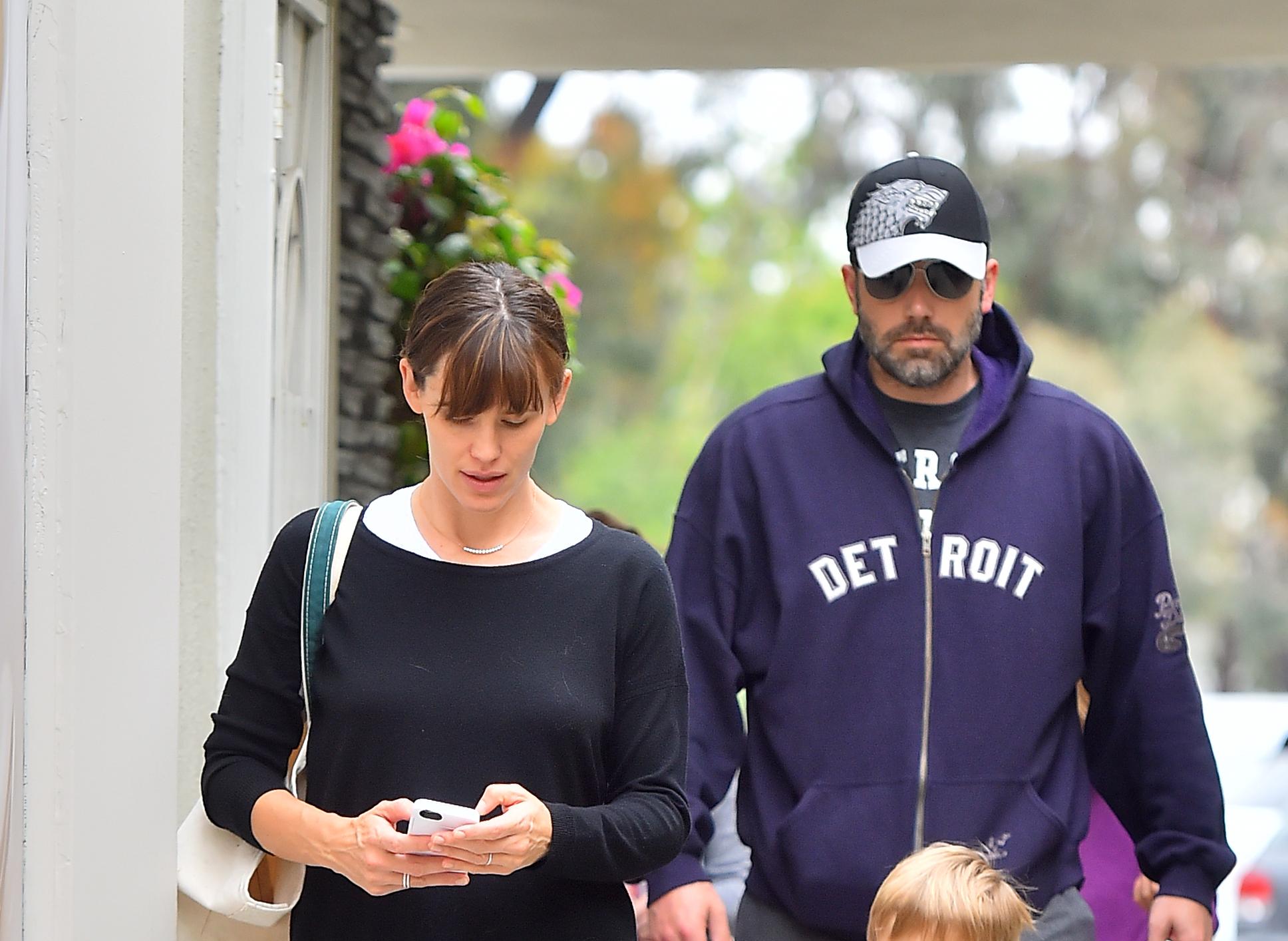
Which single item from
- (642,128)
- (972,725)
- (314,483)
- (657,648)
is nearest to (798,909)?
(972,725)

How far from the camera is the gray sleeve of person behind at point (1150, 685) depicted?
303 centimetres

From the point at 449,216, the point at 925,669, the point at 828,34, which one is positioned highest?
the point at 828,34

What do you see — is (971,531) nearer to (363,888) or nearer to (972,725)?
(972,725)

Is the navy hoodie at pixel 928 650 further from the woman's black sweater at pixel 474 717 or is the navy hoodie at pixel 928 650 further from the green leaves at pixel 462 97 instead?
the green leaves at pixel 462 97

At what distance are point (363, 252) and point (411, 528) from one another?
2.79 meters

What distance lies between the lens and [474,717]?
2115 millimetres

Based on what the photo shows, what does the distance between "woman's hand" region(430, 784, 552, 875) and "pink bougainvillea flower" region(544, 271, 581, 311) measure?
14.0 ft

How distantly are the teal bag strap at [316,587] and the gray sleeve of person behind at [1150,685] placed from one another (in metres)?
1.44

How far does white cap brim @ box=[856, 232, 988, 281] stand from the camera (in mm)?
2965

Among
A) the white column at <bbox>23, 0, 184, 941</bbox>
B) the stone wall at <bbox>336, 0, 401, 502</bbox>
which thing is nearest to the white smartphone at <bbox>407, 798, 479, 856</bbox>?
the white column at <bbox>23, 0, 184, 941</bbox>

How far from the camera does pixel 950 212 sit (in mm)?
3023

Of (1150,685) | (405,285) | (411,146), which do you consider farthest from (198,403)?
(411,146)

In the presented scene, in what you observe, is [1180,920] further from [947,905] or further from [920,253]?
[920,253]

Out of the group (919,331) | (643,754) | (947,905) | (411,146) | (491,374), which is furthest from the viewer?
(411,146)
